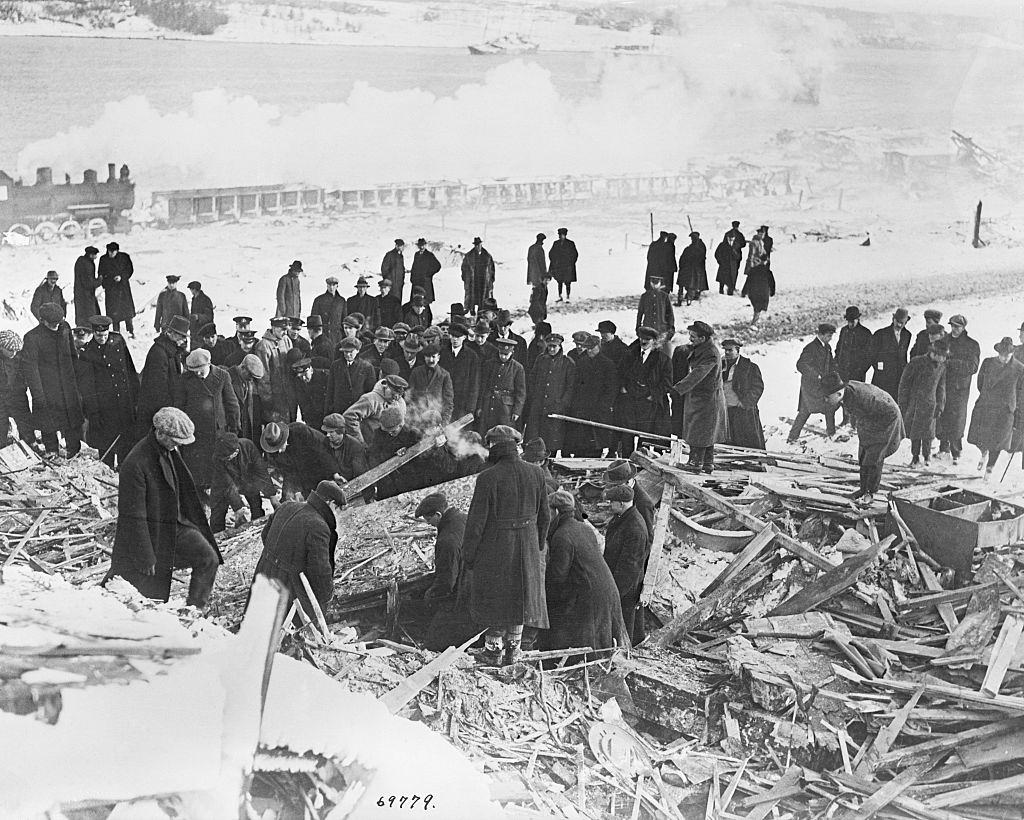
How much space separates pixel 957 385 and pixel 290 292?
2714 millimetres

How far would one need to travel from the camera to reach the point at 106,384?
425 cm

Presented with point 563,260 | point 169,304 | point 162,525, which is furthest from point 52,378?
point 563,260

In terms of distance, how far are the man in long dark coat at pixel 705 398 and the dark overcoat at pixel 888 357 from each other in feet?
Answer: 2.08

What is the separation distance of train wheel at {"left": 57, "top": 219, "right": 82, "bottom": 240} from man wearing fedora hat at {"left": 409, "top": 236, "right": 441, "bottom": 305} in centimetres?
132

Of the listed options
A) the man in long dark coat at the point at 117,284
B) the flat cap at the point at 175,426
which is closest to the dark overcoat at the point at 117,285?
the man in long dark coat at the point at 117,284

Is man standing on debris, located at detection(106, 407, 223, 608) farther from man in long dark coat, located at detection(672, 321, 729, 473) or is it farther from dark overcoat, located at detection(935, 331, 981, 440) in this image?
dark overcoat, located at detection(935, 331, 981, 440)

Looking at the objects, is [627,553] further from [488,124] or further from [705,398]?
[488,124]

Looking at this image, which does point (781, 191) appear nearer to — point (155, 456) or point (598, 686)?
point (598, 686)

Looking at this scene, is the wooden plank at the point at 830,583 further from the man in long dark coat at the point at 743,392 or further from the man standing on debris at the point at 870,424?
the man in long dark coat at the point at 743,392

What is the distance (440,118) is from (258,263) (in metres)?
0.93

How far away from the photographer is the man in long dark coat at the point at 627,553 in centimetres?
393

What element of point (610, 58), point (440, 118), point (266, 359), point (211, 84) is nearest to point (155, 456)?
point (266, 359)

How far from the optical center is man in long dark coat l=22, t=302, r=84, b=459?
4.20 m

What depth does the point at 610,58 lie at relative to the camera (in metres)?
4.08
